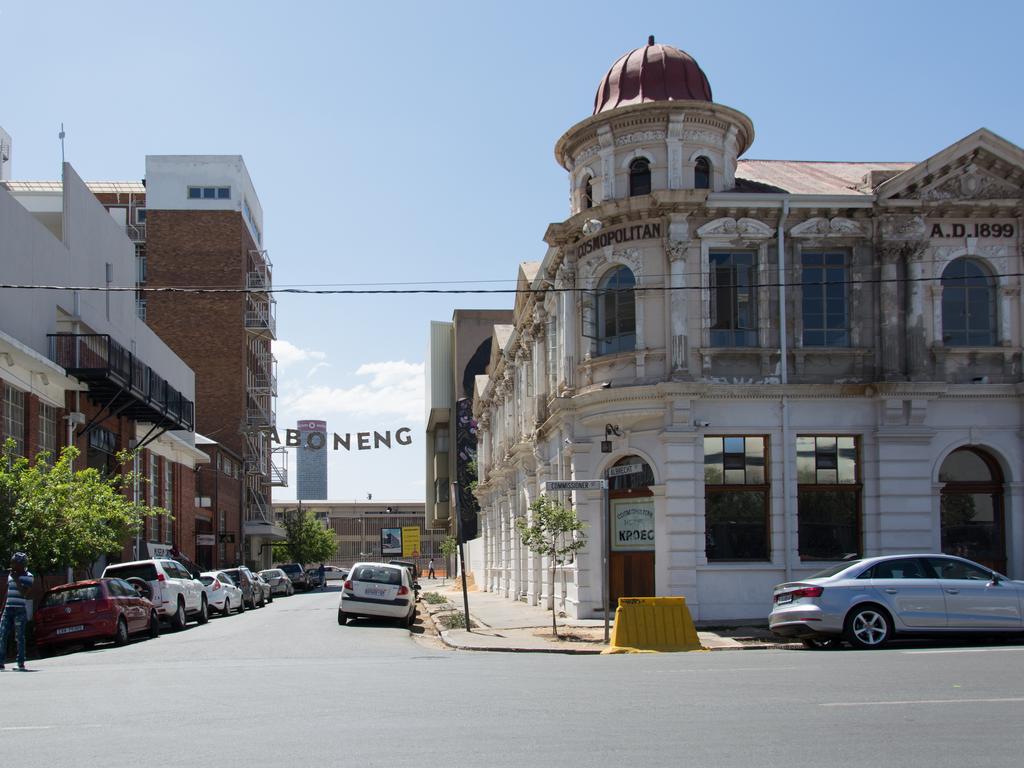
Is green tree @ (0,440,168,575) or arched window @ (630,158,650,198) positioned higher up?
arched window @ (630,158,650,198)

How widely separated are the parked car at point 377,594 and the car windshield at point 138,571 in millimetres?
4361

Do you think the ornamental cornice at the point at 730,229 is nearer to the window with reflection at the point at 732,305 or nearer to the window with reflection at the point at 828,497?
the window with reflection at the point at 732,305

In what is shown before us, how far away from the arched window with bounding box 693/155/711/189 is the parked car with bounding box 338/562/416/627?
1125 cm

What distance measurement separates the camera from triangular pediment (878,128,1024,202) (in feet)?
80.0

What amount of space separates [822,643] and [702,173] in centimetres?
A: 1072

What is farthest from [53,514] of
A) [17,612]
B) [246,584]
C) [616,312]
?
[246,584]

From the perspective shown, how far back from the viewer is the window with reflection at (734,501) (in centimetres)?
2423

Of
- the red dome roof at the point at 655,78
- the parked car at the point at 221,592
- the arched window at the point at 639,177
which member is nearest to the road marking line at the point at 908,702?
the arched window at the point at 639,177

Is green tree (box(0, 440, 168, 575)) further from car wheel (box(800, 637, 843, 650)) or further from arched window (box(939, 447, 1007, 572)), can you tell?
arched window (box(939, 447, 1007, 572))

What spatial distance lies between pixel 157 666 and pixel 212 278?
5892cm

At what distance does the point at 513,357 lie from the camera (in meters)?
40.3

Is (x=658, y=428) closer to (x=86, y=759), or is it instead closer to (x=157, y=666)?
(x=157, y=666)

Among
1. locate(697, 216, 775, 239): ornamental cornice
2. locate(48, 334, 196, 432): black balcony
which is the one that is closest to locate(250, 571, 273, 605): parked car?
locate(48, 334, 196, 432): black balcony

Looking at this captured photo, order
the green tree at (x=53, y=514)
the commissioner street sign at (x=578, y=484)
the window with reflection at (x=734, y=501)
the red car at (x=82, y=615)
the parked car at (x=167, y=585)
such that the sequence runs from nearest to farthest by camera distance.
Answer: the commissioner street sign at (x=578, y=484)
the red car at (x=82, y=615)
the green tree at (x=53, y=514)
the window with reflection at (x=734, y=501)
the parked car at (x=167, y=585)
